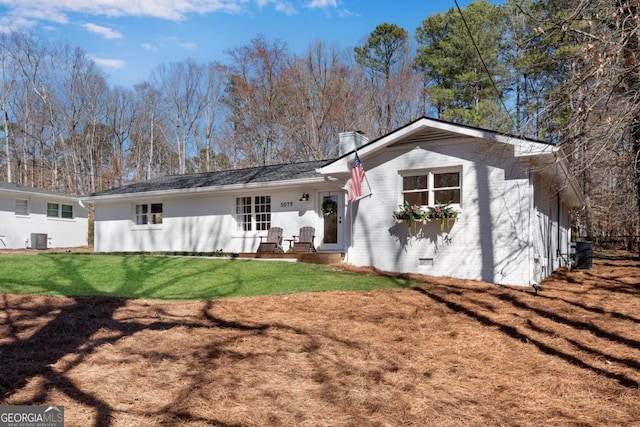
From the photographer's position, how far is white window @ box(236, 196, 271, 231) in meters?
14.9

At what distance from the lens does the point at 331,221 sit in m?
13.7

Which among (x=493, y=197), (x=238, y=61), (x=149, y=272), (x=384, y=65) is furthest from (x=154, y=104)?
(x=493, y=197)

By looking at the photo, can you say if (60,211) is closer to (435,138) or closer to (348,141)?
(348,141)

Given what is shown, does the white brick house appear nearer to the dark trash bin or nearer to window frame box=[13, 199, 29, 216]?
the dark trash bin

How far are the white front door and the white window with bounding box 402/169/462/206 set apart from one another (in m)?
2.58

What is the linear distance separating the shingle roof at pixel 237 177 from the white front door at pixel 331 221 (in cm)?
81

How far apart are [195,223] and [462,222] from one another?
9690 mm

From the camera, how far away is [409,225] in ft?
36.7

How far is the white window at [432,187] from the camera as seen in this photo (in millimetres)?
10883

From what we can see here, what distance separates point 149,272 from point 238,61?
2118cm

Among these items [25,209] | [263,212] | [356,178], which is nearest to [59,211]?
[25,209]

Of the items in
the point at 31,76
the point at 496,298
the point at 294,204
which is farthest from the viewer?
the point at 31,76

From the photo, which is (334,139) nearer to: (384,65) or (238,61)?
(384,65)

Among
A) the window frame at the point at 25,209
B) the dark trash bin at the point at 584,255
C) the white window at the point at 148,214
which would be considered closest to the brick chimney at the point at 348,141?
the dark trash bin at the point at 584,255
